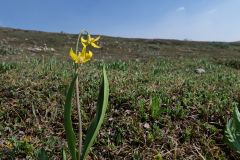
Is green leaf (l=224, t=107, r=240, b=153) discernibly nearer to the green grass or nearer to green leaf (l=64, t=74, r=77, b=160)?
the green grass

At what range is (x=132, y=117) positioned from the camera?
5004mm

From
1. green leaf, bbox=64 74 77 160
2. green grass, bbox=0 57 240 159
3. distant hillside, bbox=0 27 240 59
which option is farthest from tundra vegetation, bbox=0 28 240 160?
distant hillside, bbox=0 27 240 59

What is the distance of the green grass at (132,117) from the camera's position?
4469 mm

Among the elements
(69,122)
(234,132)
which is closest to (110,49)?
(234,132)

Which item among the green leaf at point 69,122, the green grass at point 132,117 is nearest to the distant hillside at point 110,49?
the green grass at point 132,117

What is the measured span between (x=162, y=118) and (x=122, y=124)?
483mm

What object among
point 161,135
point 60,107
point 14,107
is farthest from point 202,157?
point 14,107

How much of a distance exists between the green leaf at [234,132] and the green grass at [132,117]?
0.26 meters

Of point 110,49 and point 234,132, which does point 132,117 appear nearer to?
point 234,132

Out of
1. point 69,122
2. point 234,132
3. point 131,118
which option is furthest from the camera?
point 131,118

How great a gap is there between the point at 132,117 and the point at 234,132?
1.26 metres

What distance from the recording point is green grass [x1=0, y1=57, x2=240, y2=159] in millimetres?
4469

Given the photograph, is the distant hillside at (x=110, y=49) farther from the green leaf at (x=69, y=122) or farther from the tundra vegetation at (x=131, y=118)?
the green leaf at (x=69, y=122)

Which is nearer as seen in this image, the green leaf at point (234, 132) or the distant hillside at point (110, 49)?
the green leaf at point (234, 132)
